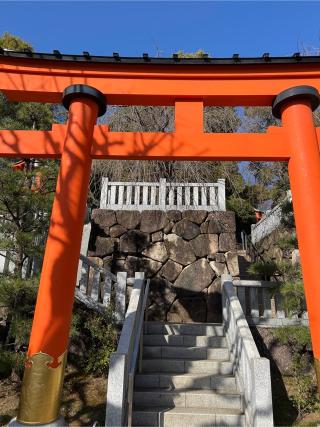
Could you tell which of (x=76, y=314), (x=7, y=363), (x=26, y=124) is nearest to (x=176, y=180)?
(x=26, y=124)

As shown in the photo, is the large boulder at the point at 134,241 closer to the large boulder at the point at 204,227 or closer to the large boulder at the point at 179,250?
the large boulder at the point at 179,250

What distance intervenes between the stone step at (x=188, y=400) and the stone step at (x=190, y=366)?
0.58 metres

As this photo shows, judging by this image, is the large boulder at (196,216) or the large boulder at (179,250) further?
the large boulder at (196,216)

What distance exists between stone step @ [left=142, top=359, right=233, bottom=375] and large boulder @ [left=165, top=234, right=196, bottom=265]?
3.35 meters

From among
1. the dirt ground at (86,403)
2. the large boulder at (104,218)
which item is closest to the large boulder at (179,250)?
the large boulder at (104,218)

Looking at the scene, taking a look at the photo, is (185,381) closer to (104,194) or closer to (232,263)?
(232,263)

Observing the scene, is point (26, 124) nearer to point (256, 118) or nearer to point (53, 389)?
point (53, 389)

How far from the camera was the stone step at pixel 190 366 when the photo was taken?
522cm

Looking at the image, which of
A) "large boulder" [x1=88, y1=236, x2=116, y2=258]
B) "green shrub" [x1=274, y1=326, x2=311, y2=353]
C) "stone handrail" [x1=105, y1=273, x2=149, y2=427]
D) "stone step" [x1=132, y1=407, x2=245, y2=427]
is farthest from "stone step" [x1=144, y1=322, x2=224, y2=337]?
"large boulder" [x1=88, y1=236, x2=116, y2=258]

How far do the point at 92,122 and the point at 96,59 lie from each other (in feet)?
2.77

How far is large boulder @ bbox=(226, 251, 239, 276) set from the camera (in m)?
8.22

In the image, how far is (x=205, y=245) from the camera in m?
8.57

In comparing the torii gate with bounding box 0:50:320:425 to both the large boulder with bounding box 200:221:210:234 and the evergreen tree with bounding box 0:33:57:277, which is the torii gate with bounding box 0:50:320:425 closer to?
the evergreen tree with bounding box 0:33:57:277

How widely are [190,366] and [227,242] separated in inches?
153
